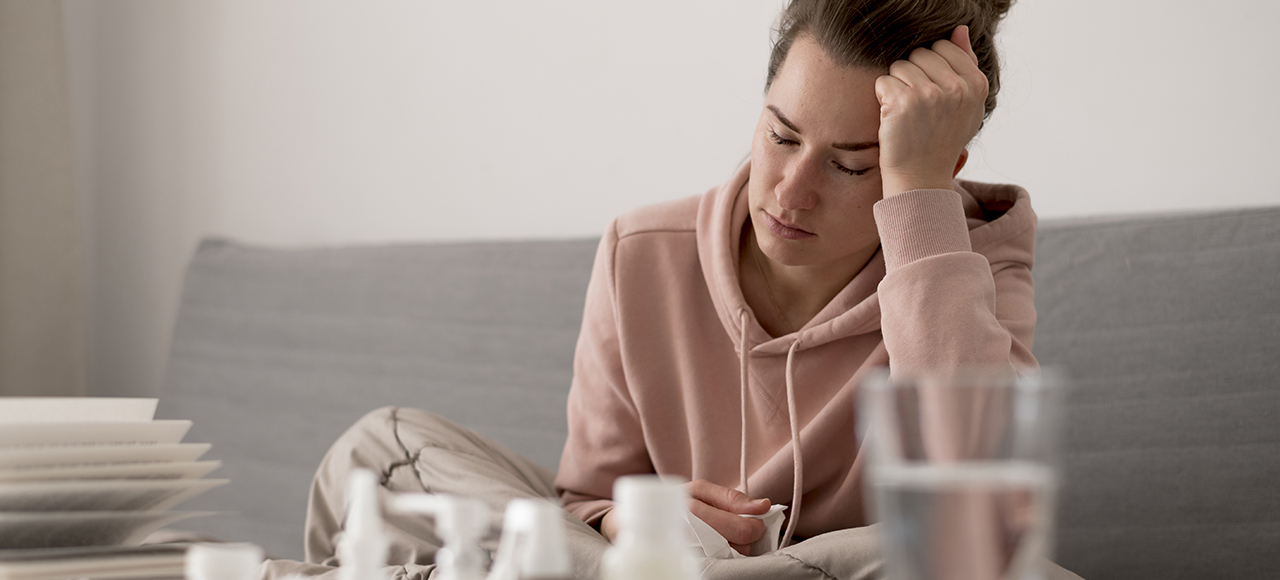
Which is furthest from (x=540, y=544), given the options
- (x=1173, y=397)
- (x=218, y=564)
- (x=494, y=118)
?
(x=494, y=118)

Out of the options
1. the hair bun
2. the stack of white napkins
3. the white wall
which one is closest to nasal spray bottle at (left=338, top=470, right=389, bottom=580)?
the stack of white napkins

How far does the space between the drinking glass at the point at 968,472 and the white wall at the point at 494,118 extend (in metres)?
1.29

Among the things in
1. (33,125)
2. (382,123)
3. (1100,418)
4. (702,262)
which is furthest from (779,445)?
(33,125)

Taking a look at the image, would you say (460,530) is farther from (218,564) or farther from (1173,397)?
(1173,397)

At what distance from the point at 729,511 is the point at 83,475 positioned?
21.5 inches

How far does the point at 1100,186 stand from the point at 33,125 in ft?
6.64

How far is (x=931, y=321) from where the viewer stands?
0.85 m

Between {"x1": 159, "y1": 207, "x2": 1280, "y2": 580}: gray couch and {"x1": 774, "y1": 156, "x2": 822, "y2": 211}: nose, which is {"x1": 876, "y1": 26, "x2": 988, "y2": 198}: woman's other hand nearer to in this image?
{"x1": 774, "y1": 156, "x2": 822, "y2": 211}: nose

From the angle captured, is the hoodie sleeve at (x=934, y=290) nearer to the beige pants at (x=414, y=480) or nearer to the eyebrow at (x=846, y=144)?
the eyebrow at (x=846, y=144)

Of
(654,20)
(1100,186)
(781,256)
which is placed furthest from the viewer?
(654,20)

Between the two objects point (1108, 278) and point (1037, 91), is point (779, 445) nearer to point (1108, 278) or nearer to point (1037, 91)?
point (1108, 278)

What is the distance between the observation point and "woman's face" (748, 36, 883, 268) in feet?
3.18

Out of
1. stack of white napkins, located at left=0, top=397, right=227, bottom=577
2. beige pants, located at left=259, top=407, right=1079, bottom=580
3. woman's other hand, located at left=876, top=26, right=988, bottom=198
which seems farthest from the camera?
woman's other hand, located at left=876, top=26, right=988, bottom=198

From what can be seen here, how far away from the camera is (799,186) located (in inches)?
38.4
